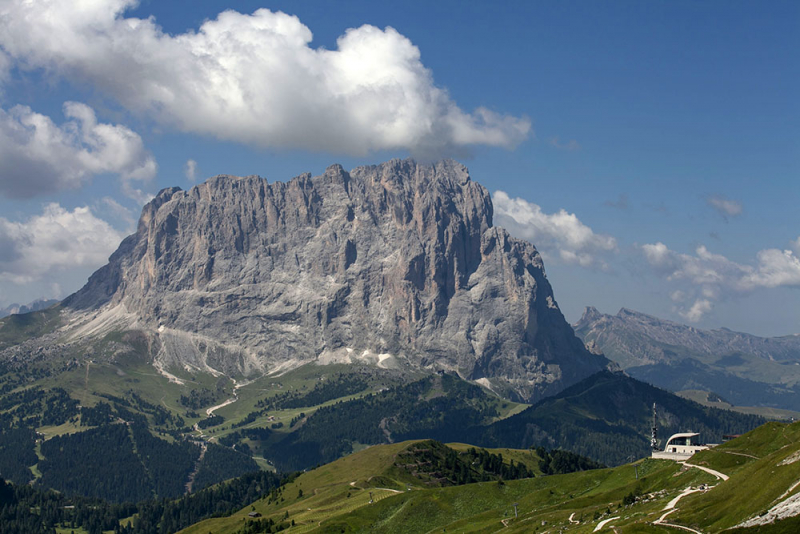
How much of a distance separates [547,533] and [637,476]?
5150 cm

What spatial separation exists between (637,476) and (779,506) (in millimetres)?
85082

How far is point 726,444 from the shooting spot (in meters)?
172

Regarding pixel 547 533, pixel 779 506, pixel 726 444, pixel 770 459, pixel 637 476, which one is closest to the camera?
pixel 779 506

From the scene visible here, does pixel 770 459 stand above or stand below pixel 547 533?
above

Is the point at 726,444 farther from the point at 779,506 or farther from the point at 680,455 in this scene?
the point at 779,506

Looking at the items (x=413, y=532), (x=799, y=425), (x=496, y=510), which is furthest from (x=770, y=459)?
(x=413, y=532)

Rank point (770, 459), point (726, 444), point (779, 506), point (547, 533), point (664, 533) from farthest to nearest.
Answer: point (726, 444)
point (547, 533)
point (770, 459)
point (664, 533)
point (779, 506)

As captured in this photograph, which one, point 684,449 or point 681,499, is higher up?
point 684,449

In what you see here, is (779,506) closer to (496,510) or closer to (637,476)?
(637,476)

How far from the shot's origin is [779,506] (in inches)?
4183

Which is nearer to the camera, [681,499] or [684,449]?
[681,499]

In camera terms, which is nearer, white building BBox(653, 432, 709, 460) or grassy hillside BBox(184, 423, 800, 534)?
grassy hillside BBox(184, 423, 800, 534)

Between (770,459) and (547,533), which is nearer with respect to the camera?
(770,459)

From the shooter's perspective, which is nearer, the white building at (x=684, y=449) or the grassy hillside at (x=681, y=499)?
the grassy hillside at (x=681, y=499)
